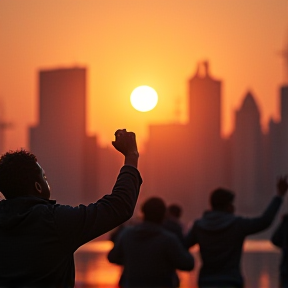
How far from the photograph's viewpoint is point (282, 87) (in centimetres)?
13975

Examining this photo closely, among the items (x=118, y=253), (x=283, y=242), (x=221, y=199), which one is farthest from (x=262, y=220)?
(x=283, y=242)

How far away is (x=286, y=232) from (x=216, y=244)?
Answer: 1516 mm

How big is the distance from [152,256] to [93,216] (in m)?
3.70

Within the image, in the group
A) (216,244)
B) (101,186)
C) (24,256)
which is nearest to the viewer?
(24,256)

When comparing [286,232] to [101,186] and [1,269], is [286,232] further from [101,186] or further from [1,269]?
[101,186]

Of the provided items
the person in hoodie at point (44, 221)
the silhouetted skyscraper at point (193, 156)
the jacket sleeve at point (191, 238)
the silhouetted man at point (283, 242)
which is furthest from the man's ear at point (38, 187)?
the silhouetted skyscraper at point (193, 156)

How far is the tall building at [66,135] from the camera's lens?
14038cm

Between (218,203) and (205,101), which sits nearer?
(218,203)

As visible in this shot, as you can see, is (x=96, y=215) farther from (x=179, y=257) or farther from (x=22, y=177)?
(x=179, y=257)

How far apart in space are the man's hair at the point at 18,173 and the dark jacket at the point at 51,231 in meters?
0.05

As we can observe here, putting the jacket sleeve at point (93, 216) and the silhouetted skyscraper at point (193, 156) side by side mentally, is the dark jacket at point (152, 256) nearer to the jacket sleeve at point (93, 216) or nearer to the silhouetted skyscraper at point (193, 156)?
the jacket sleeve at point (93, 216)

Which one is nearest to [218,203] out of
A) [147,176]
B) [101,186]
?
[147,176]

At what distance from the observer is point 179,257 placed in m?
6.78

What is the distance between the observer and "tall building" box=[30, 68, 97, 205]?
5527 inches
